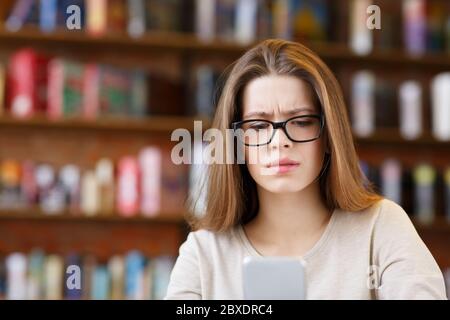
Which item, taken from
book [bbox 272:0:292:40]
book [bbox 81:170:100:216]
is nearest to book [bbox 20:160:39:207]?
book [bbox 81:170:100:216]

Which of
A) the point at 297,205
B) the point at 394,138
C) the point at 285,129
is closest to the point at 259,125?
the point at 285,129

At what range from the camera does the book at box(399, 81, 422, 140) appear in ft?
9.95

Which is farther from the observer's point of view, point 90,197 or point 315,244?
point 90,197

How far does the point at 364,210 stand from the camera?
3.97ft

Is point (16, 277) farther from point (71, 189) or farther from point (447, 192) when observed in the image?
point (447, 192)

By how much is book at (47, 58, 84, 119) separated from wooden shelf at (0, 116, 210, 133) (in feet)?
0.11

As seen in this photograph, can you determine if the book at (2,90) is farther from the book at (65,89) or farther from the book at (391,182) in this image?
the book at (391,182)

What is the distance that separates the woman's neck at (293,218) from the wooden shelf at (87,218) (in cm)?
169

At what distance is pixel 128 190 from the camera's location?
2.87m

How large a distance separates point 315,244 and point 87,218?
190cm

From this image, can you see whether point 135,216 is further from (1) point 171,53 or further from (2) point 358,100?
(2) point 358,100

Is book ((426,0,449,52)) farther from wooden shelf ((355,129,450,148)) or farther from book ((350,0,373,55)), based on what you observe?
wooden shelf ((355,129,450,148))

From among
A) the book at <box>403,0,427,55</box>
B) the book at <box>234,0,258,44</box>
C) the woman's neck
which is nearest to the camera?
the woman's neck
